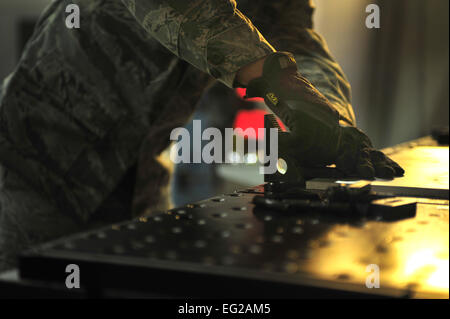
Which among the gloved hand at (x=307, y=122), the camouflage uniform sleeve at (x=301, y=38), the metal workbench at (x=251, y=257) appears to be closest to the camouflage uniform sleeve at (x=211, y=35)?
the gloved hand at (x=307, y=122)

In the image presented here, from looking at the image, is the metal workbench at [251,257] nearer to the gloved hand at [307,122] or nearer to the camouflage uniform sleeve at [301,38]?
the gloved hand at [307,122]

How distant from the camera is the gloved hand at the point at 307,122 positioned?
0.72 metres

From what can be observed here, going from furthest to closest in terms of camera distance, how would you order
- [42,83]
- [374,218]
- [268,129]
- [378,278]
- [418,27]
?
[418,27] < [42,83] < [268,129] < [374,218] < [378,278]

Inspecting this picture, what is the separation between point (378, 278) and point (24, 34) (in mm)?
4800

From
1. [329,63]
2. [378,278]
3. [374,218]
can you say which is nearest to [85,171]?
[329,63]

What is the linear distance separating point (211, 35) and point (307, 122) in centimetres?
16

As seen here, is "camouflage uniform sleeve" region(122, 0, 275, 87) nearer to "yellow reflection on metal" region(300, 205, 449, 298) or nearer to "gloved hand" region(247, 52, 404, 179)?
"gloved hand" region(247, 52, 404, 179)

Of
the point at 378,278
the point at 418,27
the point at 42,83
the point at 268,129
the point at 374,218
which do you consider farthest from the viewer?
the point at 418,27

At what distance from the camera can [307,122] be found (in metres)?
0.73

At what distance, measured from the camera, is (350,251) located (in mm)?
443

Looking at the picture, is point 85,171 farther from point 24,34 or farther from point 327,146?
point 24,34

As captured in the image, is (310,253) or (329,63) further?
(329,63)

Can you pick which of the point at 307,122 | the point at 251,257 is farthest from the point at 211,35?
the point at 251,257

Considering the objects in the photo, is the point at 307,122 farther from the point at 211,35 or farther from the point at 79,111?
the point at 79,111
